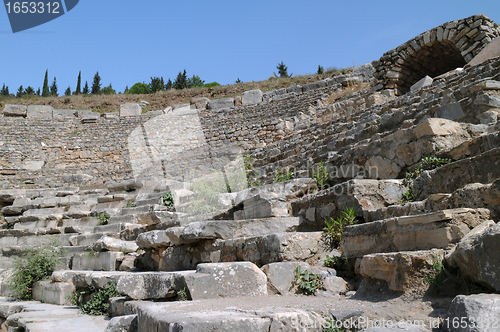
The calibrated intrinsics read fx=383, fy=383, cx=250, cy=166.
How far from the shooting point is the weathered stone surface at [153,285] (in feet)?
10.9

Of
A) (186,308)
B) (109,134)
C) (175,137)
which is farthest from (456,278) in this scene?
(109,134)

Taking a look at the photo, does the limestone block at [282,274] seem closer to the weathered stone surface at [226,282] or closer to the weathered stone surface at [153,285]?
the weathered stone surface at [226,282]

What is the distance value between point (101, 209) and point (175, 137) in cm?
747

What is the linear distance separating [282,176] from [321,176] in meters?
1.23

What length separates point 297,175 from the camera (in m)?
6.32

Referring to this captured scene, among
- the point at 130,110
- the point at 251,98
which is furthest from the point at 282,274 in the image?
the point at 130,110

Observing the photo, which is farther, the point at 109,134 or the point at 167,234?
the point at 109,134

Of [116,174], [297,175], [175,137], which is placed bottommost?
[297,175]

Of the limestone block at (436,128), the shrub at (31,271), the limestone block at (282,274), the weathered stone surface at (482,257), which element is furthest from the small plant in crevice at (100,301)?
the limestone block at (436,128)

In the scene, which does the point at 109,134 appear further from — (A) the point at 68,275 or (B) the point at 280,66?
(B) the point at 280,66

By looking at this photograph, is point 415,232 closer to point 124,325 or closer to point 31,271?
point 124,325

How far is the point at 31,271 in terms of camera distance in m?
5.61

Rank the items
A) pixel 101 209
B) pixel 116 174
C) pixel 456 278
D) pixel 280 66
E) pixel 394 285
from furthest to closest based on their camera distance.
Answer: pixel 280 66 → pixel 116 174 → pixel 101 209 → pixel 394 285 → pixel 456 278

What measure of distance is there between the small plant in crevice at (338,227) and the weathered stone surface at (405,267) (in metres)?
0.99
